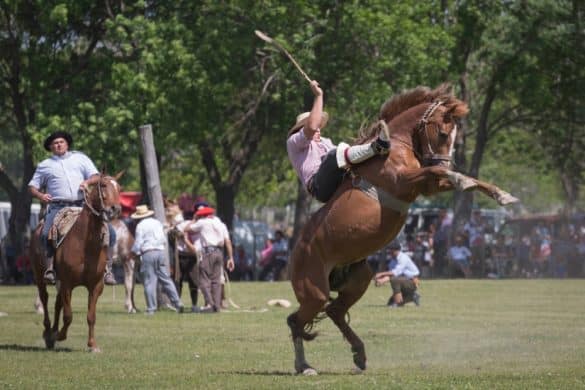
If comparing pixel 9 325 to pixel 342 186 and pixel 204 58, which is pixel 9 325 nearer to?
pixel 342 186

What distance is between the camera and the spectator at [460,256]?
42.1 metres

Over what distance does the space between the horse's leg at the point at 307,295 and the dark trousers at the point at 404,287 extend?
13983 mm

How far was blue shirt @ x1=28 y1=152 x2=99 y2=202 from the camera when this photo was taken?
658 inches

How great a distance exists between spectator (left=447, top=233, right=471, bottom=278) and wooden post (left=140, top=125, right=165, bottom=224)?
1805cm

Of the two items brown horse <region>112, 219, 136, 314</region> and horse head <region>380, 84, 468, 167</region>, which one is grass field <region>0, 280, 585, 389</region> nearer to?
brown horse <region>112, 219, 136, 314</region>

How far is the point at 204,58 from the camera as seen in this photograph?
132 feet

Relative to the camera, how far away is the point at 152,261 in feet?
80.9

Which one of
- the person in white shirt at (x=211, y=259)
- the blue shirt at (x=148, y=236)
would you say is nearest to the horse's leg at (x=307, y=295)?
the person in white shirt at (x=211, y=259)

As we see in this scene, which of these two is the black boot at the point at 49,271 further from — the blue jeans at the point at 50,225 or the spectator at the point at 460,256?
the spectator at the point at 460,256

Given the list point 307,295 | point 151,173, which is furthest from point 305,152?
point 151,173

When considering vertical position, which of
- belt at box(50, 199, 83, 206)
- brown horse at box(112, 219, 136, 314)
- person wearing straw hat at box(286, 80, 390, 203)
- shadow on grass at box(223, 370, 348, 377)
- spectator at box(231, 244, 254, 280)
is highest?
person wearing straw hat at box(286, 80, 390, 203)

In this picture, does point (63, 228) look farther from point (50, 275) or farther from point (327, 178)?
point (327, 178)

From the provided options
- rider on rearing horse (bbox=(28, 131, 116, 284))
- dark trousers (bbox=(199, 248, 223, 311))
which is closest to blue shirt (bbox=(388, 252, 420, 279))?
dark trousers (bbox=(199, 248, 223, 311))

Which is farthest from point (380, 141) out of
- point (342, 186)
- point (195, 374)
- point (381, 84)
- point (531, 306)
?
point (381, 84)
